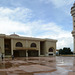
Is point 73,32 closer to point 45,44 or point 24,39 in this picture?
point 45,44

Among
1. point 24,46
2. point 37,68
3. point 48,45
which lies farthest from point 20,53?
point 37,68

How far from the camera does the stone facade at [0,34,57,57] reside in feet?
130

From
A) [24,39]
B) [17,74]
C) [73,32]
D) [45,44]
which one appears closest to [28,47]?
[24,39]

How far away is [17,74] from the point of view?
771 centimetres

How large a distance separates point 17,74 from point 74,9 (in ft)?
194

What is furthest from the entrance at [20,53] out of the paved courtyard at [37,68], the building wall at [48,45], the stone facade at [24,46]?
the paved courtyard at [37,68]

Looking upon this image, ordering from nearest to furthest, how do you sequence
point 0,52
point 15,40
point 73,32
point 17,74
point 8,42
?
point 17,74, point 0,52, point 15,40, point 8,42, point 73,32

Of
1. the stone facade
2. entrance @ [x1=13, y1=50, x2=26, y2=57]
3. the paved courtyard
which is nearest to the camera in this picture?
the paved courtyard

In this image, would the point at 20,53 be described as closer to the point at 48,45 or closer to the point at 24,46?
the point at 24,46

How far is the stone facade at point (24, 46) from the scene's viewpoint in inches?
1557

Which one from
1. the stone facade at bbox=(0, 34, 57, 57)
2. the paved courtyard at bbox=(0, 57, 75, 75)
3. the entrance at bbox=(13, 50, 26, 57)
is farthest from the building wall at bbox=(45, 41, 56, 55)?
the paved courtyard at bbox=(0, 57, 75, 75)

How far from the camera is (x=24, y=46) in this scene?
1638 inches

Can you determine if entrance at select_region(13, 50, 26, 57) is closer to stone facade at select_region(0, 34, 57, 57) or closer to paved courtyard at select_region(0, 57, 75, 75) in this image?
stone facade at select_region(0, 34, 57, 57)

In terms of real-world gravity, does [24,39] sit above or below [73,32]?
below
